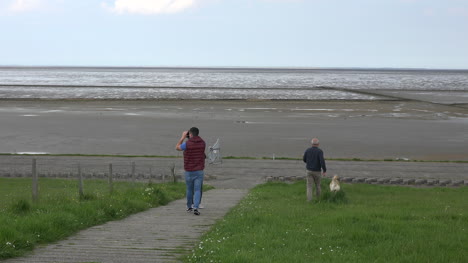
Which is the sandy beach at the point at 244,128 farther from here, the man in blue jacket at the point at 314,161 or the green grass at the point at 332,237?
the green grass at the point at 332,237

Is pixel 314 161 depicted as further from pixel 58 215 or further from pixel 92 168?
pixel 92 168

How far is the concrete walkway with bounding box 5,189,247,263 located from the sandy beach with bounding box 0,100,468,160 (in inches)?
908

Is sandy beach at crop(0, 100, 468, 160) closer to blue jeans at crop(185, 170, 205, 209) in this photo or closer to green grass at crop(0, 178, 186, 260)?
green grass at crop(0, 178, 186, 260)

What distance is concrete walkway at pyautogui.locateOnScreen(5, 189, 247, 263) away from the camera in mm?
→ 8328

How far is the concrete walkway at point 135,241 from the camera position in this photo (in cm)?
833

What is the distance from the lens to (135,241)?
9.49 m

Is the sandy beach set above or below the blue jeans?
below

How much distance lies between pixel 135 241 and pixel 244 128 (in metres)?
39.0

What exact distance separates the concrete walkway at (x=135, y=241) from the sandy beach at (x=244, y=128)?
23059 mm

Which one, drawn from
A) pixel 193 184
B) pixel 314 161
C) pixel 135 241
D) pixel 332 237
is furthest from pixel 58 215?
pixel 314 161

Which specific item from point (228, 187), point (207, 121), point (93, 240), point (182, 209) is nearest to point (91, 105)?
point (207, 121)

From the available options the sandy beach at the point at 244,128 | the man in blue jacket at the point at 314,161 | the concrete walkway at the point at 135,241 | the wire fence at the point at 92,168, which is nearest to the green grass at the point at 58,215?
the concrete walkway at the point at 135,241

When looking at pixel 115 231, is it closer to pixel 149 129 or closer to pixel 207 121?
pixel 149 129

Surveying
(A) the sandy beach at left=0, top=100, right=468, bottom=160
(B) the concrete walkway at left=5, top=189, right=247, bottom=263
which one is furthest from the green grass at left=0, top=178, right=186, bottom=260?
(A) the sandy beach at left=0, top=100, right=468, bottom=160
